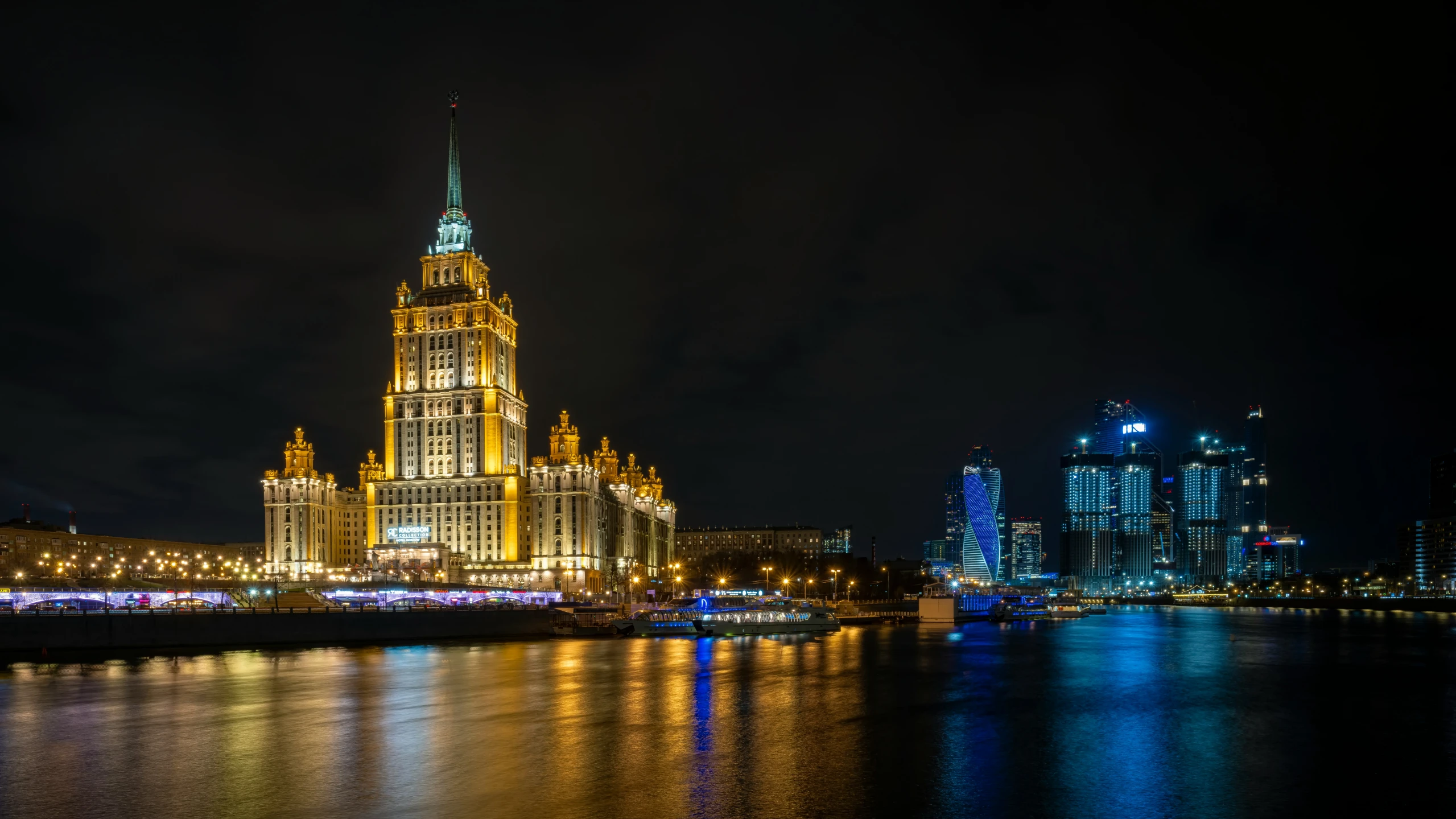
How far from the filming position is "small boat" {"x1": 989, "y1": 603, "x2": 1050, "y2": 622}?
531ft

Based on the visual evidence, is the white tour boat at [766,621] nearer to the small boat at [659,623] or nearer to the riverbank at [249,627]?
the small boat at [659,623]

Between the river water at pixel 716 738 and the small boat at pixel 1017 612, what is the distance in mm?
86620

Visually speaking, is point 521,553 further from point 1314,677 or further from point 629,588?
point 1314,677

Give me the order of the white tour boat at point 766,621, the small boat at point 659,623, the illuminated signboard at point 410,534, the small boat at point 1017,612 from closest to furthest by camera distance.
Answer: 1. the small boat at point 659,623
2. the white tour boat at point 766,621
3. the illuminated signboard at point 410,534
4. the small boat at point 1017,612

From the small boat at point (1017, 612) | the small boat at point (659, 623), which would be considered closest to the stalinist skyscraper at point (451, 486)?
the small boat at point (659, 623)

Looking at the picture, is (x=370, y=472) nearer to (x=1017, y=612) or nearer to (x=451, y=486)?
(x=451, y=486)

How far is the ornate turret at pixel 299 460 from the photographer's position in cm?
15812

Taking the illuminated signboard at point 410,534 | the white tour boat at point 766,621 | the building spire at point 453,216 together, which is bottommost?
the white tour boat at point 766,621

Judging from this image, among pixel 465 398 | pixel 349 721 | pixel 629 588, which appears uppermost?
pixel 465 398

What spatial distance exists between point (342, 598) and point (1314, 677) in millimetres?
99803

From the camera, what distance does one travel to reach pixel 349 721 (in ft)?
140

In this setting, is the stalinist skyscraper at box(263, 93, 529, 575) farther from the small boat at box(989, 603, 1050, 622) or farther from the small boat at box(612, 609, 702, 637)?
the small boat at box(989, 603, 1050, 622)

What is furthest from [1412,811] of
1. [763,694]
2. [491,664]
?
[491,664]

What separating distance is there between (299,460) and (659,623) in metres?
78.5
